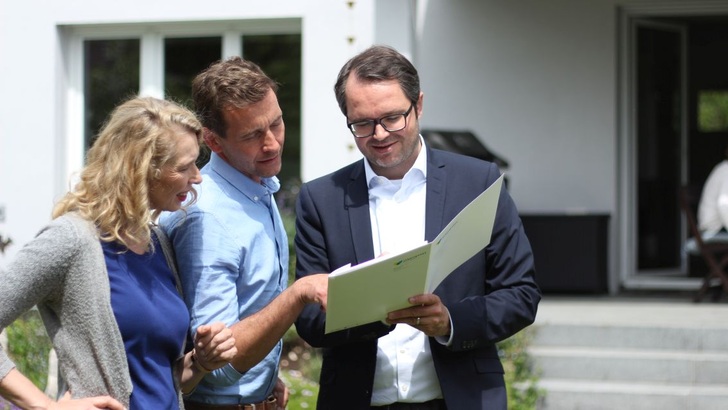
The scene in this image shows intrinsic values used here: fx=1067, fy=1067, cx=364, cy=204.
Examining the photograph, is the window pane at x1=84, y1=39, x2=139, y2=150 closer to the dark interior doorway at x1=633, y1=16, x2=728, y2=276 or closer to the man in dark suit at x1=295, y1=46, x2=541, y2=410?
the dark interior doorway at x1=633, y1=16, x2=728, y2=276

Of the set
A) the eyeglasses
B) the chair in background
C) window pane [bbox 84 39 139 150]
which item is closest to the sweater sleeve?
the eyeglasses

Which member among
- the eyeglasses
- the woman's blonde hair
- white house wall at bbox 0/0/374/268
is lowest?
the woman's blonde hair

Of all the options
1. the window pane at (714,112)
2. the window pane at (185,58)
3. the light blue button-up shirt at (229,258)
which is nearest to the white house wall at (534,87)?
the window pane at (185,58)

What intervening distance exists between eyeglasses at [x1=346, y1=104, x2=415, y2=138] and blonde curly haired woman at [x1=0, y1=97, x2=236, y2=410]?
1.51 ft

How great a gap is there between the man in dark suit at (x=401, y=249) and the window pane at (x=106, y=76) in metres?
6.32

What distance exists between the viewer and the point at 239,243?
9.05 feet

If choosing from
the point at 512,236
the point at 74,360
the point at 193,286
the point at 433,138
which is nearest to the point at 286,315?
the point at 193,286

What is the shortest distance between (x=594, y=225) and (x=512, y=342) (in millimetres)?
2888

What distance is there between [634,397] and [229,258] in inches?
196

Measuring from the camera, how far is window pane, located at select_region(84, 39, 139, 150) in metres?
8.97

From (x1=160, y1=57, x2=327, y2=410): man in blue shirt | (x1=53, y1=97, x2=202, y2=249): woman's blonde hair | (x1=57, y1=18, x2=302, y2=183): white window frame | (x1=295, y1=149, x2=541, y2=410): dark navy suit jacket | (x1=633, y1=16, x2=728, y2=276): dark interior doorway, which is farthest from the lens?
(x1=633, y1=16, x2=728, y2=276): dark interior doorway

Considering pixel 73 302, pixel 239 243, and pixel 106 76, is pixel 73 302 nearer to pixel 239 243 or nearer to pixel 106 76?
pixel 239 243

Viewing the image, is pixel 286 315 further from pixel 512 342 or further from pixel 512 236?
pixel 512 342

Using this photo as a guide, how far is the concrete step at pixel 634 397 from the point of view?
698 cm
